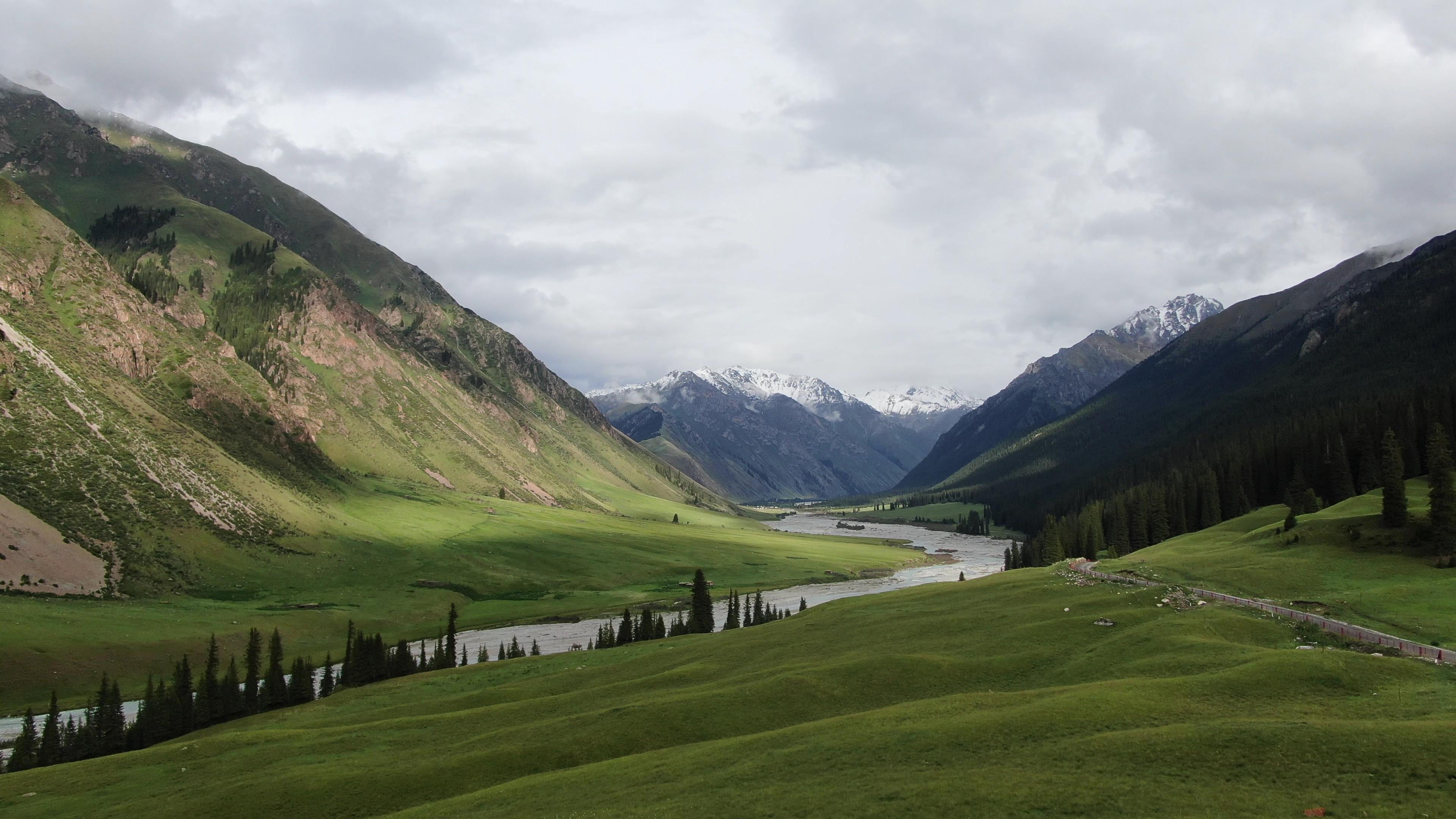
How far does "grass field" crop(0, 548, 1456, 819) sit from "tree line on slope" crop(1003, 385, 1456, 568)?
242 feet

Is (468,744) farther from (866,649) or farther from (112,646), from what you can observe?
(112,646)

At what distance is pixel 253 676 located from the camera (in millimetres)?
86000

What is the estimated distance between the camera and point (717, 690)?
53594 mm

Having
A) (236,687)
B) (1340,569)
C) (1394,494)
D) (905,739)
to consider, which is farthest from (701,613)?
(1394,494)

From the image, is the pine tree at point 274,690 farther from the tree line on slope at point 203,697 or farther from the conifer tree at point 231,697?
the conifer tree at point 231,697

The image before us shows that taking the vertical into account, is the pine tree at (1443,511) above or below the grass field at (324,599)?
above

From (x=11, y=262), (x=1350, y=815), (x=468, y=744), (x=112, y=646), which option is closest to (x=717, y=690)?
(x=468, y=744)

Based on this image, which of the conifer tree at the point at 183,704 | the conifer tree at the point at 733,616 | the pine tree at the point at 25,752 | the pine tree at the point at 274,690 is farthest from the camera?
the conifer tree at the point at 733,616

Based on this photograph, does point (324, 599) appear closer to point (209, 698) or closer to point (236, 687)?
point (236, 687)

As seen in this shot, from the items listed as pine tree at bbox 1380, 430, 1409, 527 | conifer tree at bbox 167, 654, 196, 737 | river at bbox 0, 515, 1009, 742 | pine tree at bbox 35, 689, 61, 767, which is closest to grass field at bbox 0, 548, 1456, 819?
conifer tree at bbox 167, 654, 196, 737

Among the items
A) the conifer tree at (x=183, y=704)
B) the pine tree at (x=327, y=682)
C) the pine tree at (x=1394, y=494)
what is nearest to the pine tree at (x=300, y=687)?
the pine tree at (x=327, y=682)

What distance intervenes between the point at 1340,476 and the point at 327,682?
151018 millimetres

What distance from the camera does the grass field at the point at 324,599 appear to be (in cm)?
9162

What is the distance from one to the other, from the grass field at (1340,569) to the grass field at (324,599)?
104 metres
